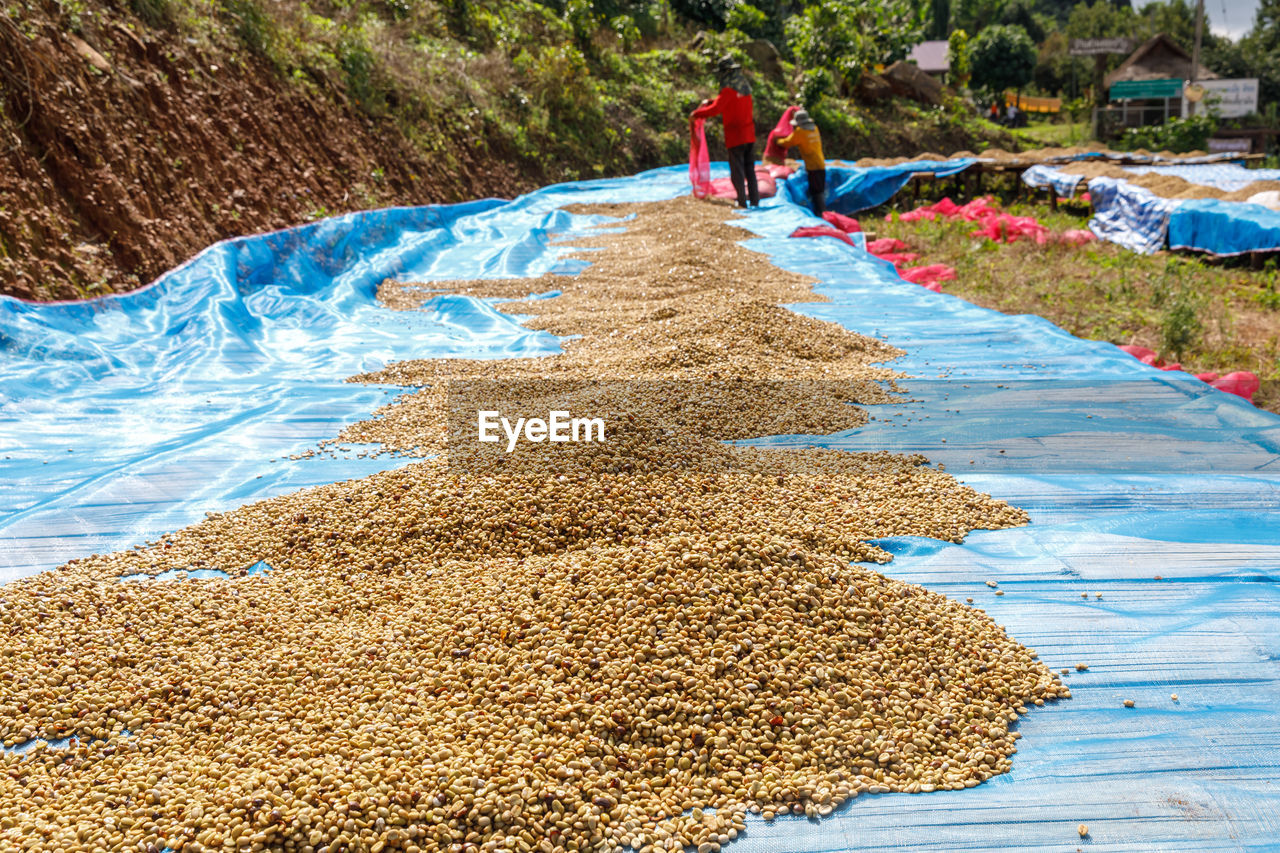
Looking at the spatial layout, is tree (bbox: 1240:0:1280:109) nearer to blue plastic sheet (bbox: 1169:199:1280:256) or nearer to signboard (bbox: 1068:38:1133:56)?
signboard (bbox: 1068:38:1133:56)

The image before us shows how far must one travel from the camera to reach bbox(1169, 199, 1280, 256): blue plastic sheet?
24.9 ft

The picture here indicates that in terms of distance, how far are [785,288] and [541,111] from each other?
29.0ft

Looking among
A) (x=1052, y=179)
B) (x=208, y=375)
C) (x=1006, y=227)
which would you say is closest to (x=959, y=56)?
(x=1052, y=179)

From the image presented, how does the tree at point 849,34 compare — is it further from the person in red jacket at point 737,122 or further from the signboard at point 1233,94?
the person in red jacket at point 737,122

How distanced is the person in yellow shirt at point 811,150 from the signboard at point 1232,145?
1507 centimetres

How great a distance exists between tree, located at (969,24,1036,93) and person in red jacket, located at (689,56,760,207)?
25032 millimetres

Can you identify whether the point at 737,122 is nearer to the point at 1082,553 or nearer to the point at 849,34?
the point at 1082,553

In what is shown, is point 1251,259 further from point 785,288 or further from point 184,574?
point 184,574

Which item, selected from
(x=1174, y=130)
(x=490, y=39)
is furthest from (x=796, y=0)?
(x=490, y=39)

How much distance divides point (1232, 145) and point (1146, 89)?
7.13m

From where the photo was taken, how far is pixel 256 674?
214cm

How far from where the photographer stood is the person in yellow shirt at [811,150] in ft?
34.3

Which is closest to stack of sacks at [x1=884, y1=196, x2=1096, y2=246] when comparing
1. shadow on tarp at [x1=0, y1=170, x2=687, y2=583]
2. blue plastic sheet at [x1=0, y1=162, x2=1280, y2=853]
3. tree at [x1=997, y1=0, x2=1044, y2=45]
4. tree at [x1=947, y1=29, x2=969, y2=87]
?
blue plastic sheet at [x1=0, y1=162, x2=1280, y2=853]

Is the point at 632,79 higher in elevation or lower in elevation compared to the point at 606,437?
higher
